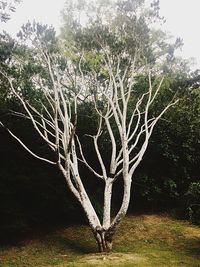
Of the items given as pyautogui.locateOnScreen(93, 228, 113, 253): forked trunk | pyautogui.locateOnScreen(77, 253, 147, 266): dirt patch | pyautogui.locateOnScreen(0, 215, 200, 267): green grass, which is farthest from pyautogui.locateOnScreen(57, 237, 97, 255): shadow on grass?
pyautogui.locateOnScreen(77, 253, 147, 266): dirt patch

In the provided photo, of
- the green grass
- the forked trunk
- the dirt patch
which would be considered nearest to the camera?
the dirt patch

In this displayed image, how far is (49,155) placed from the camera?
1709cm

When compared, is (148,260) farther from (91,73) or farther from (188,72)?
(188,72)

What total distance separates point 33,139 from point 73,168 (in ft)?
12.8

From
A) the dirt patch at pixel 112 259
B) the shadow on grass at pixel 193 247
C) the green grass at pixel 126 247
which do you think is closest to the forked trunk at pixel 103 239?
the green grass at pixel 126 247

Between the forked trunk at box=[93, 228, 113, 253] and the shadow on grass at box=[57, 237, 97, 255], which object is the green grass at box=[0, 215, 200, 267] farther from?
the forked trunk at box=[93, 228, 113, 253]

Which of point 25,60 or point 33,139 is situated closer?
point 33,139

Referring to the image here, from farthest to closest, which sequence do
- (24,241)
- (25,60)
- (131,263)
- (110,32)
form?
(25,60) < (110,32) < (24,241) < (131,263)

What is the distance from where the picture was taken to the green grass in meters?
11.7

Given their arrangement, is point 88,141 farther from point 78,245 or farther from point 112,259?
point 112,259

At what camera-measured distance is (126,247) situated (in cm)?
1440

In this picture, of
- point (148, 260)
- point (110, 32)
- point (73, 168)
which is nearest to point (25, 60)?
point (110, 32)

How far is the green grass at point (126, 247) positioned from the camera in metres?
11.7

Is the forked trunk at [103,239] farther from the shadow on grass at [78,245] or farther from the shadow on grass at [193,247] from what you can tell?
the shadow on grass at [193,247]
